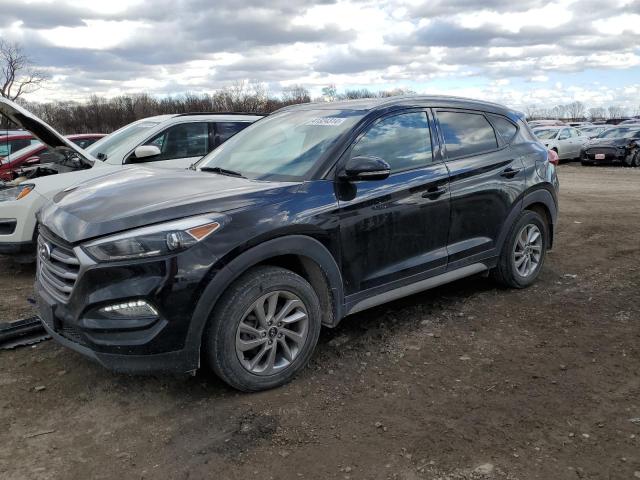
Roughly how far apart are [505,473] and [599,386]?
1172mm

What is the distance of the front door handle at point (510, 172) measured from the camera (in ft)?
15.7

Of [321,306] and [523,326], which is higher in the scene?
[321,306]

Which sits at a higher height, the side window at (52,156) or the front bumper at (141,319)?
the side window at (52,156)

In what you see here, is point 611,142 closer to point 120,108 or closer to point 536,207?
point 536,207

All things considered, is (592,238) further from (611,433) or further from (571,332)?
(611,433)

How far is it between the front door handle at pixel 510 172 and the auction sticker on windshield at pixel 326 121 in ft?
5.27

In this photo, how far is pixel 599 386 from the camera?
3.41 metres

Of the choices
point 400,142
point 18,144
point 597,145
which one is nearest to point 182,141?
point 400,142

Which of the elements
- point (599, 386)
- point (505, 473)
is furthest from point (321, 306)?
point (599, 386)

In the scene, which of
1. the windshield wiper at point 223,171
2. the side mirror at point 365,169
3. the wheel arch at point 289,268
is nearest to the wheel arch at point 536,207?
the side mirror at point 365,169

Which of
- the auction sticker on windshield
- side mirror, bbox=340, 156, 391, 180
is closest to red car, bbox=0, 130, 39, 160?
the auction sticker on windshield

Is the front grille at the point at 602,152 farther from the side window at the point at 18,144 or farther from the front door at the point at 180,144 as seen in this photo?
the side window at the point at 18,144

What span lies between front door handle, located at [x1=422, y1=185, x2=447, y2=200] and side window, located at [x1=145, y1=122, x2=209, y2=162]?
3.88 meters

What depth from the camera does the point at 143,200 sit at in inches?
127
